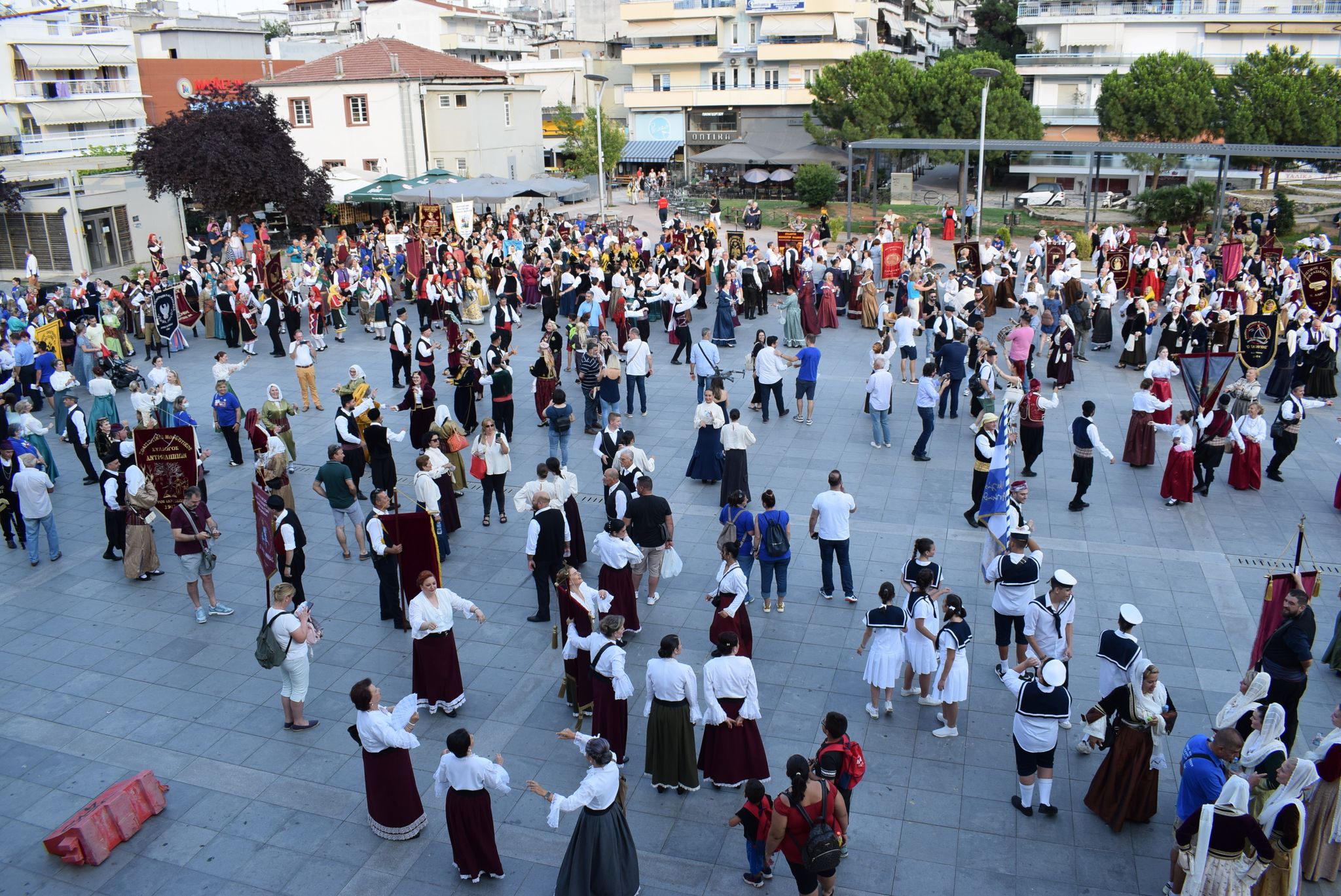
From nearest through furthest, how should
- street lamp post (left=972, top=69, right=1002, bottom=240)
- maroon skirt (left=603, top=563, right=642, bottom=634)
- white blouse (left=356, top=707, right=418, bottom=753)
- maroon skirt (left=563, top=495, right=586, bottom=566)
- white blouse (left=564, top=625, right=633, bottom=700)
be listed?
white blouse (left=356, top=707, right=418, bottom=753), white blouse (left=564, top=625, right=633, bottom=700), maroon skirt (left=603, top=563, right=642, bottom=634), maroon skirt (left=563, top=495, right=586, bottom=566), street lamp post (left=972, top=69, right=1002, bottom=240)

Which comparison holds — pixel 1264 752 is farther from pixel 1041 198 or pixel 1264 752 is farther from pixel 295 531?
pixel 1041 198

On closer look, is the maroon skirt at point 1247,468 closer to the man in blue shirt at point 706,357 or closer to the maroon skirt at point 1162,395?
the maroon skirt at point 1162,395

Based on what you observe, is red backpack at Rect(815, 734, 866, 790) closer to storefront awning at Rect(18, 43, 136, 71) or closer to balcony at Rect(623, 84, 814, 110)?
balcony at Rect(623, 84, 814, 110)

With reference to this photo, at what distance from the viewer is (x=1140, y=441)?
47.3 feet

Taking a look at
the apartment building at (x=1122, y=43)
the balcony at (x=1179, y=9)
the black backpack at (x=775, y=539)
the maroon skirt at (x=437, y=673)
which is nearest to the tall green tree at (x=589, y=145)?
the apartment building at (x=1122, y=43)

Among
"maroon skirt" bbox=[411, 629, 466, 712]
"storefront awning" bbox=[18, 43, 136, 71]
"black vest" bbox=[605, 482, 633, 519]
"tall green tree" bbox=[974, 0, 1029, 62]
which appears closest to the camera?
"maroon skirt" bbox=[411, 629, 466, 712]

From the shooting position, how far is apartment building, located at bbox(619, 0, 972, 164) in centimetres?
5450

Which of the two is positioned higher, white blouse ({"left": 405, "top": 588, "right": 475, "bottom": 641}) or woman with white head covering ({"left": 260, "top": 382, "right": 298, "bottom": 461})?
woman with white head covering ({"left": 260, "top": 382, "right": 298, "bottom": 461})

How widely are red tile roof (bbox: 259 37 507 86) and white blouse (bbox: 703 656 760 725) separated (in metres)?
41.5

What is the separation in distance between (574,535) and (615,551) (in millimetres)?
2016

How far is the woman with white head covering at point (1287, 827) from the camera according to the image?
6340mm

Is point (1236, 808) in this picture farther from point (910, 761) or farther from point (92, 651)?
point (92, 651)

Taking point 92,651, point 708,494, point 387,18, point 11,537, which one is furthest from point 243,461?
point 387,18

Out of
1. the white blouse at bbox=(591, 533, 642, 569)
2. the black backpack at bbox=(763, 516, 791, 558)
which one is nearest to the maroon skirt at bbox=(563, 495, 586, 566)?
the white blouse at bbox=(591, 533, 642, 569)
